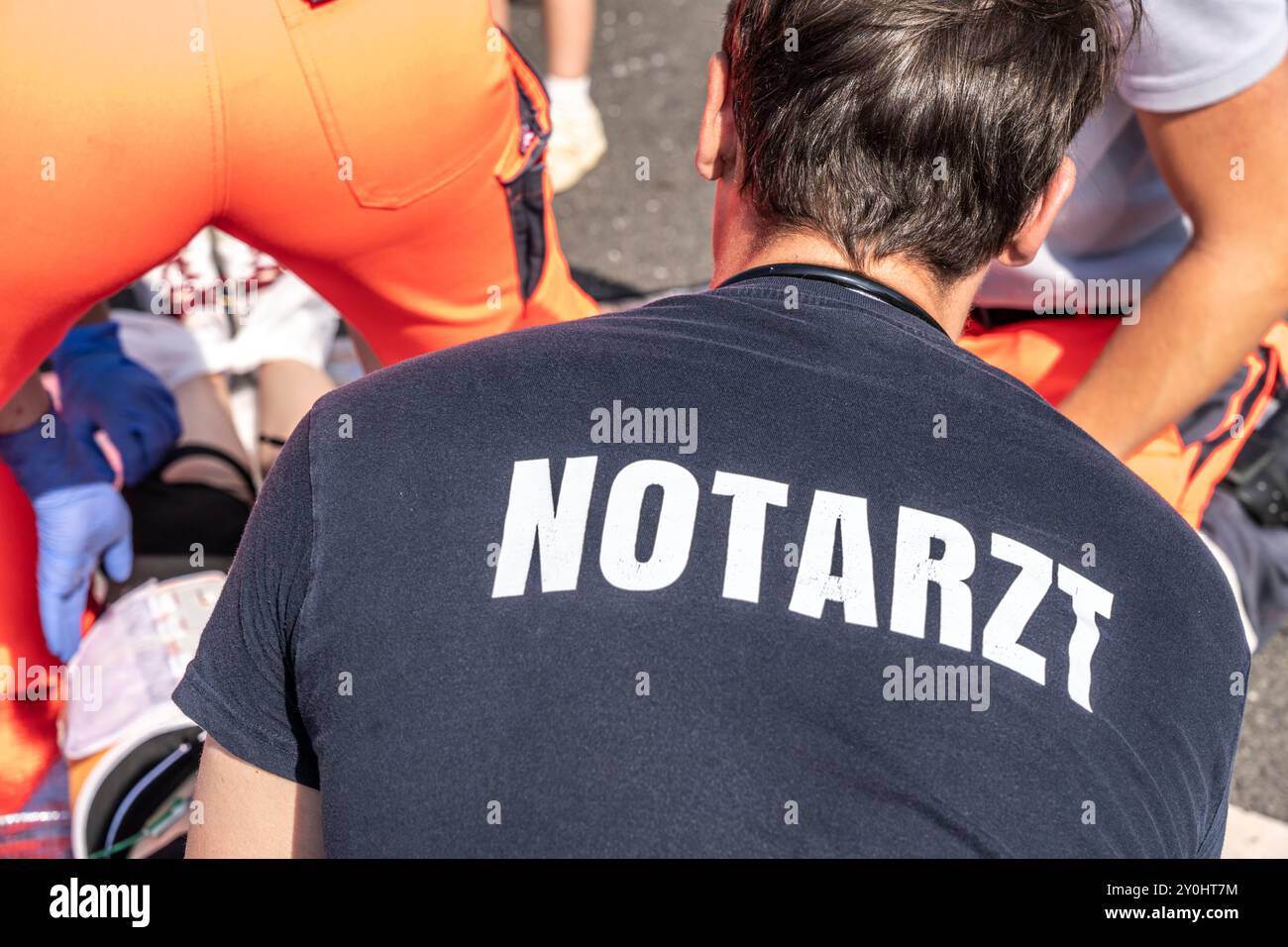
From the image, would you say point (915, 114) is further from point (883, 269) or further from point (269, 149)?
point (269, 149)

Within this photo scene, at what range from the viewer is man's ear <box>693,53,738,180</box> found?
1.07 metres

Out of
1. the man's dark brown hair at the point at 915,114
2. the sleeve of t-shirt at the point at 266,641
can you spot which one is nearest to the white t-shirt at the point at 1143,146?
the man's dark brown hair at the point at 915,114

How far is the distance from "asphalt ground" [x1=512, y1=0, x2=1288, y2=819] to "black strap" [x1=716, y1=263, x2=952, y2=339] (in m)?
1.50

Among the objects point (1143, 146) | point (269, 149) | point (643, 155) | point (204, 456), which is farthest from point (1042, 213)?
point (643, 155)

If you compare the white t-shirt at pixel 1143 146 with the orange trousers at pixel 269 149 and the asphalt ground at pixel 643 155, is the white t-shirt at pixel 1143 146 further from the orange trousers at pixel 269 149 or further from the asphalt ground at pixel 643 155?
the asphalt ground at pixel 643 155

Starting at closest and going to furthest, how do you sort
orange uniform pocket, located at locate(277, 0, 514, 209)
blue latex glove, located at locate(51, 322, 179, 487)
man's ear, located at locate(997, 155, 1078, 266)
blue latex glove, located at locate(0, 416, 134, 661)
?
man's ear, located at locate(997, 155, 1078, 266)
orange uniform pocket, located at locate(277, 0, 514, 209)
blue latex glove, located at locate(0, 416, 134, 661)
blue latex glove, located at locate(51, 322, 179, 487)

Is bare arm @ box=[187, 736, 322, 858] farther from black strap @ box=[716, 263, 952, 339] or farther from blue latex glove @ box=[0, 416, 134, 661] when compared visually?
blue latex glove @ box=[0, 416, 134, 661]

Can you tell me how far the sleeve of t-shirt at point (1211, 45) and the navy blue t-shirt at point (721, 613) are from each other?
1.78 feet

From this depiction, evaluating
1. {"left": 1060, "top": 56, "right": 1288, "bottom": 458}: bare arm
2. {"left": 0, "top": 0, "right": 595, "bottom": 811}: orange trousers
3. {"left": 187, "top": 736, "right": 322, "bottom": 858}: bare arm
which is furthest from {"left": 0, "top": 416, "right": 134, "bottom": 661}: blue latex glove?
{"left": 1060, "top": 56, "right": 1288, "bottom": 458}: bare arm

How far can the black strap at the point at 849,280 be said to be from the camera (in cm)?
91

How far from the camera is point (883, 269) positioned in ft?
3.15

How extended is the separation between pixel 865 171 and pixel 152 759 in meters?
1.02

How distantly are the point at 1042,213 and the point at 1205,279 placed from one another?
14.1 inches
